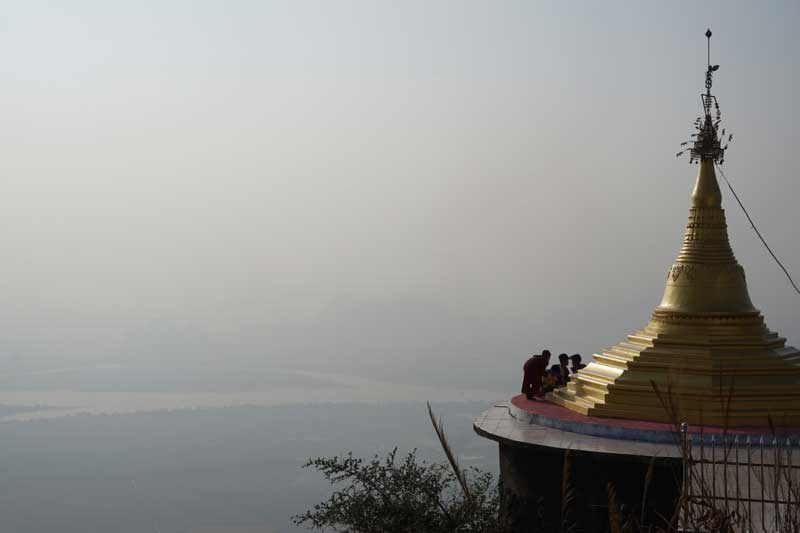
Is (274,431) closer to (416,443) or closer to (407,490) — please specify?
(416,443)

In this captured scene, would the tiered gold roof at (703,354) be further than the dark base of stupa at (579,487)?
Yes

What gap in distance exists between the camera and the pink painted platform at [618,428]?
53.4ft

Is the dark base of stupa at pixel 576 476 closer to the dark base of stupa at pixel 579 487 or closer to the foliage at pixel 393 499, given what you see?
the dark base of stupa at pixel 579 487

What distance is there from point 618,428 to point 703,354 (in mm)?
2692

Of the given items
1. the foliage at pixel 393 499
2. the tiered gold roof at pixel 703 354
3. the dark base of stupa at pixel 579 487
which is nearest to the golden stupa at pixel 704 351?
the tiered gold roof at pixel 703 354

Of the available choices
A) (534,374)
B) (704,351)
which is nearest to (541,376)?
(534,374)

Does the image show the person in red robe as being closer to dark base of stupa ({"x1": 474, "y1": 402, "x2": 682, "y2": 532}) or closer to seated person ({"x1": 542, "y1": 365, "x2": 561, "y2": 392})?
seated person ({"x1": 542, "y1": 365, "x2": 561, "y2": 392})

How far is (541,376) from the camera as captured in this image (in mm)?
20594

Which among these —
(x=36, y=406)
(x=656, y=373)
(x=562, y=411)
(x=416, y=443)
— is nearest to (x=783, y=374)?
(x=656, y=373)

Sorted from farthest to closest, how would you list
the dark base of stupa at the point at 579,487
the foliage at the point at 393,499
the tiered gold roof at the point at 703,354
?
the tiered gold roof at the point at 703,354 → the foliage at the point at 393,499 → the dark base of stupa at the point at 579,487

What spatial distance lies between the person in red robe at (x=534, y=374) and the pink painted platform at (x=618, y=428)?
1292 mm

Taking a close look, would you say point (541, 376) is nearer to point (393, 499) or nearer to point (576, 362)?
point (576, 362)

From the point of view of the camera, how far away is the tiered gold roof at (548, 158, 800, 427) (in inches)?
687

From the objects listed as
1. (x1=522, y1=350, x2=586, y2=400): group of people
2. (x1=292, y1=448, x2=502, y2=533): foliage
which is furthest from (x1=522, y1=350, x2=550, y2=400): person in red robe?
(x1=292, y1=448, x2=502, y2=533): foliage
